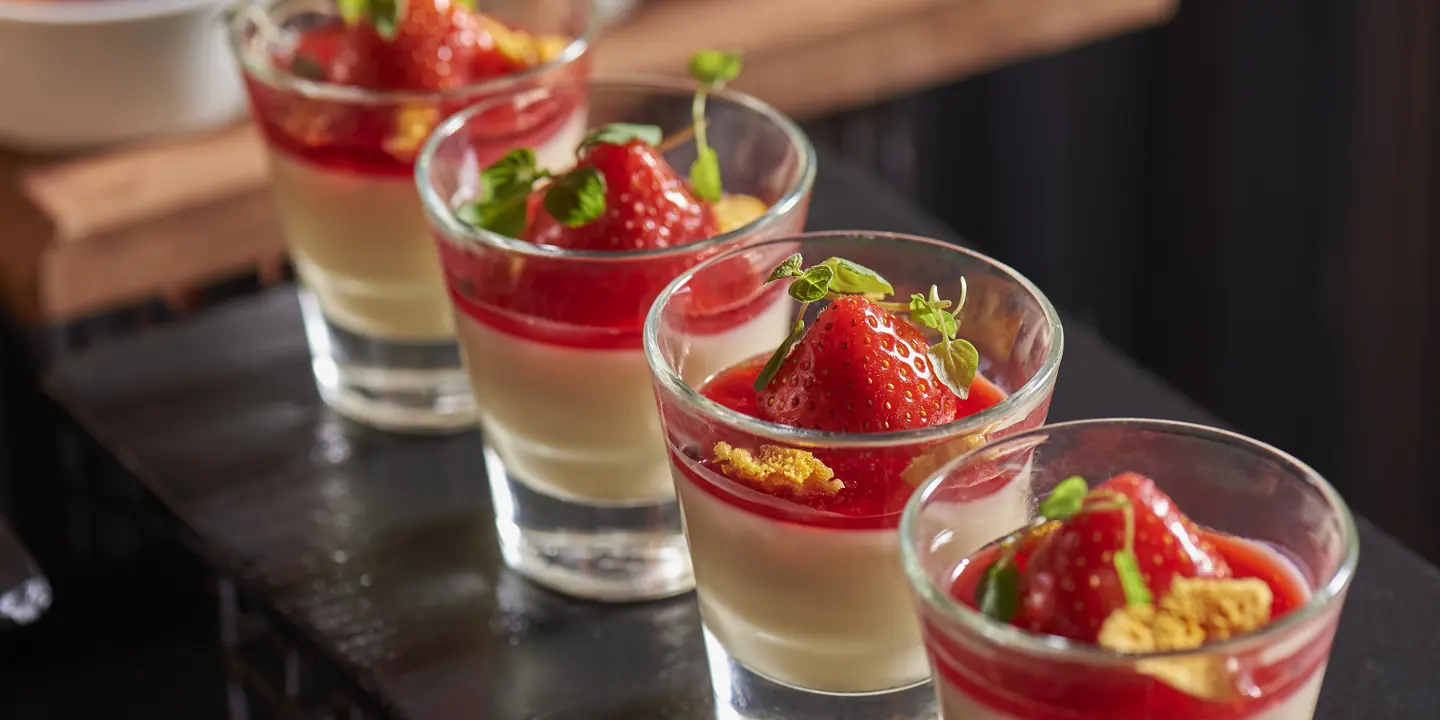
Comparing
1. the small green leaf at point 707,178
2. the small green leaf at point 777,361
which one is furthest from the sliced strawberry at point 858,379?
the small green leaf at point 707,178

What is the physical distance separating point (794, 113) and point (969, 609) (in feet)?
4.76

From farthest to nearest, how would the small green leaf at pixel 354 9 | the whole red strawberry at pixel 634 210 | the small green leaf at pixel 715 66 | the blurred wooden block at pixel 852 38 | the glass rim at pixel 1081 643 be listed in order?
the blurred wooden block at pixel 852 38, the small green leaf at pixel 354 9, the small green leaf at pixel 715 66, the whole red strawberry at pixel 634 210, the glass rim at pixel 1081 643

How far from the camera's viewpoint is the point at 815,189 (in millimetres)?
1552

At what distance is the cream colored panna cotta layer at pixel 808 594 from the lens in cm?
91

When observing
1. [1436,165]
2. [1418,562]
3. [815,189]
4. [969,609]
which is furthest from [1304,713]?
[1436,165]

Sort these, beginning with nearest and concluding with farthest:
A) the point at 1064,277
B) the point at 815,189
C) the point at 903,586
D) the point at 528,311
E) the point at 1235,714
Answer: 1. the point at 1235,714
2. the point at 903,586
3. the point at 528,311
4. the point at 815,189
5. the point at 1064,277

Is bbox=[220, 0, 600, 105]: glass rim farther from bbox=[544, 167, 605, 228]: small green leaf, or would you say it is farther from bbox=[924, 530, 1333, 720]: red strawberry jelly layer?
bbox=[924, 530, 1333, 720]: red strawberry jelly layer

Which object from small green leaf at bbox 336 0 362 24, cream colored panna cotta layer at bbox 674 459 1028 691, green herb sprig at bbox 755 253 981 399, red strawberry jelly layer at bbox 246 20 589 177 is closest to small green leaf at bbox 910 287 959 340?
green herb sprig at bbox 755 253 981 399

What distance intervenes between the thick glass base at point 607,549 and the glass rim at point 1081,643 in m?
0.31

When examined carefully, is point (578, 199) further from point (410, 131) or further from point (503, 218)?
point (410, 131)

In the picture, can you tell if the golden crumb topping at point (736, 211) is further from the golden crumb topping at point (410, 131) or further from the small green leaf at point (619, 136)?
the golden crumb topping at point (410, 131)

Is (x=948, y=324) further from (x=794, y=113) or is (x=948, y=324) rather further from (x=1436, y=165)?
(x=1436, y=165)

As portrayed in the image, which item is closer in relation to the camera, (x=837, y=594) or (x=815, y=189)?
(x=837, y=594)

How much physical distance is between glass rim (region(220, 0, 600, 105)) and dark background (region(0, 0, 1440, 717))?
1.16m
